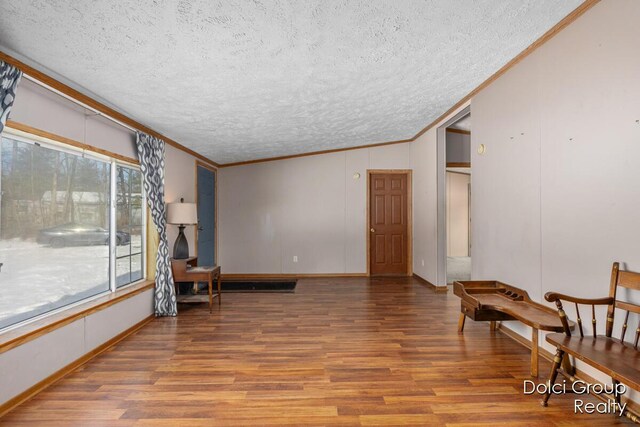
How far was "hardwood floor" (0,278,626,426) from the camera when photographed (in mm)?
2137

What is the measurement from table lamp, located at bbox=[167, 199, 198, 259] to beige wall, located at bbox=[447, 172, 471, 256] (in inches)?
306

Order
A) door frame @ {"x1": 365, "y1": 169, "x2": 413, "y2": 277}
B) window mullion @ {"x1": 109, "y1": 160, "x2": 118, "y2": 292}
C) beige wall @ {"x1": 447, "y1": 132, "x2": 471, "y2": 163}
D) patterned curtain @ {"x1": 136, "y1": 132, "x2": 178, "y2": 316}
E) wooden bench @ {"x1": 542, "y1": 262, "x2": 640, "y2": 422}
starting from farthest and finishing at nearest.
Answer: door frame @ {"x1": 365, "y1": 169, "x2": 413, "y2": 277} < beige wall @ {"x1": 447, "y1": 132, "x2": 471, "y2": 163} < patterned curtain @ {"x1": 136, "y1": 132, "x2": 178, "y2": 316} < window mullion @ {"x1": 109, "y1": 160, "x2": 118, "y2": 292} < wooden bench @ {"x1": 542, "y1": 262, "x2": 640, "y2": 422}

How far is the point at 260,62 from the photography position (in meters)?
2.75

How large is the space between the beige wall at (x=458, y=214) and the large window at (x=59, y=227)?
8.54m

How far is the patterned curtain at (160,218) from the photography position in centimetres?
413

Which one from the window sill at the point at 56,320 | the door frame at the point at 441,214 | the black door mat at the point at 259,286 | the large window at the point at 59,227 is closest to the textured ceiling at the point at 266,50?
the large window at the point at 59,227

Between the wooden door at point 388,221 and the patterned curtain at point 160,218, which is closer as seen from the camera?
the patterned curtain at point 160,218

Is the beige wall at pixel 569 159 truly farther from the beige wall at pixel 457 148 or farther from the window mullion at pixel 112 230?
the window mullion at pixel 112 230

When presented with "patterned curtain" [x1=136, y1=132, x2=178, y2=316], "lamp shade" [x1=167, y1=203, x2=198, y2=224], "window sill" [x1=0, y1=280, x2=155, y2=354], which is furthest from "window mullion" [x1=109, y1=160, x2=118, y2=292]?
"lamp shade" [x1=167, y1=203, x2=198, y2=224]

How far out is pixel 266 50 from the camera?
2570mm

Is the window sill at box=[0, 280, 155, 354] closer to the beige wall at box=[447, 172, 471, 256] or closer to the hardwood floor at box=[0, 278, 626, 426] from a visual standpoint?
the hardwood floor at box=[0, 278, 626, 426]

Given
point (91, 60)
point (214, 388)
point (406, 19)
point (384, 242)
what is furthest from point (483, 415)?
point (384, 242)

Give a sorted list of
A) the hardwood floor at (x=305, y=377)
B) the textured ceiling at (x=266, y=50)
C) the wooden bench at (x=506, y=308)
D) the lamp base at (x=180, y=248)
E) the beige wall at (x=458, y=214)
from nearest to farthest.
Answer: the textured ceiling at (x=266, y=50) → the hardwood floor at (x=305, y=377) → the wooden bench at (x=506, y=308) → the lamp base at (x=180, y=248) → the beige wall at (x=458, y=214)

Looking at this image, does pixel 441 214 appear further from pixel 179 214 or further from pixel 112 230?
pixel 112 230
